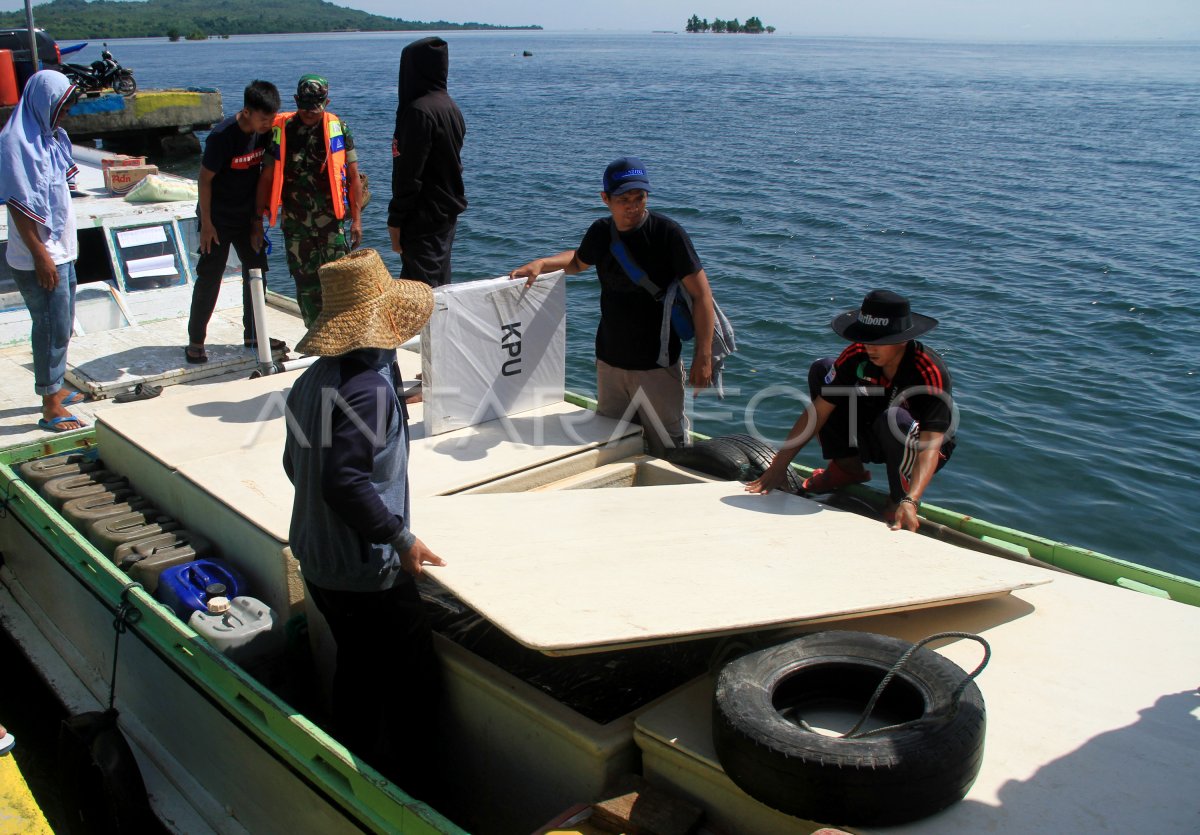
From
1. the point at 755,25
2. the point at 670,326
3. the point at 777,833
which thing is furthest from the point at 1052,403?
the point at 755,25

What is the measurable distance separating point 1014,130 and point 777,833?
105ft

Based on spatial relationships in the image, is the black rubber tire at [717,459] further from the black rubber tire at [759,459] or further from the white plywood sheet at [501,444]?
the white plywood sheet at [501,444]

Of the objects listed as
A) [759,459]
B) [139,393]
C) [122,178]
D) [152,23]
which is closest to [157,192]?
[122,178]

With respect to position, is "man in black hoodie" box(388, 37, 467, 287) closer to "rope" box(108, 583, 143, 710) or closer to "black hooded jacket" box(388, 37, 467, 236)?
"black hooded jacket" box(388, 37, 467, 236)

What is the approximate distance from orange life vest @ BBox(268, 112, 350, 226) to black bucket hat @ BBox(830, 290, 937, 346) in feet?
12.1

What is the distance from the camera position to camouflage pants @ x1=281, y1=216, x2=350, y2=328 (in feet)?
22.6

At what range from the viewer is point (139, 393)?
279 inches

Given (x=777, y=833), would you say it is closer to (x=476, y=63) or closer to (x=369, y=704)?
(x=369, y=704)

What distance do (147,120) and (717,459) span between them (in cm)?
3236

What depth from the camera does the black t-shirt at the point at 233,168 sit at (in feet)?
22.9

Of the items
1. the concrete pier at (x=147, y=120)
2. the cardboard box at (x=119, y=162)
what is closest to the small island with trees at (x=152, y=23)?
the concrete pier at (x=147, y=120)

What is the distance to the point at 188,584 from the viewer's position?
4543 mm

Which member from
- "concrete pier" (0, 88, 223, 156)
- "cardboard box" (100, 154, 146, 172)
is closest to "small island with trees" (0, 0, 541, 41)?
"concrete pier" (0, 88, 223, 156)

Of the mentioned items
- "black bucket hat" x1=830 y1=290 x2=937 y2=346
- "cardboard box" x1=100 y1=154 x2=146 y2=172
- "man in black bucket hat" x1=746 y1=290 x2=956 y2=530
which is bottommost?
"man in black bucket hat" x1=746 y1=290 x2=956 y2=530
